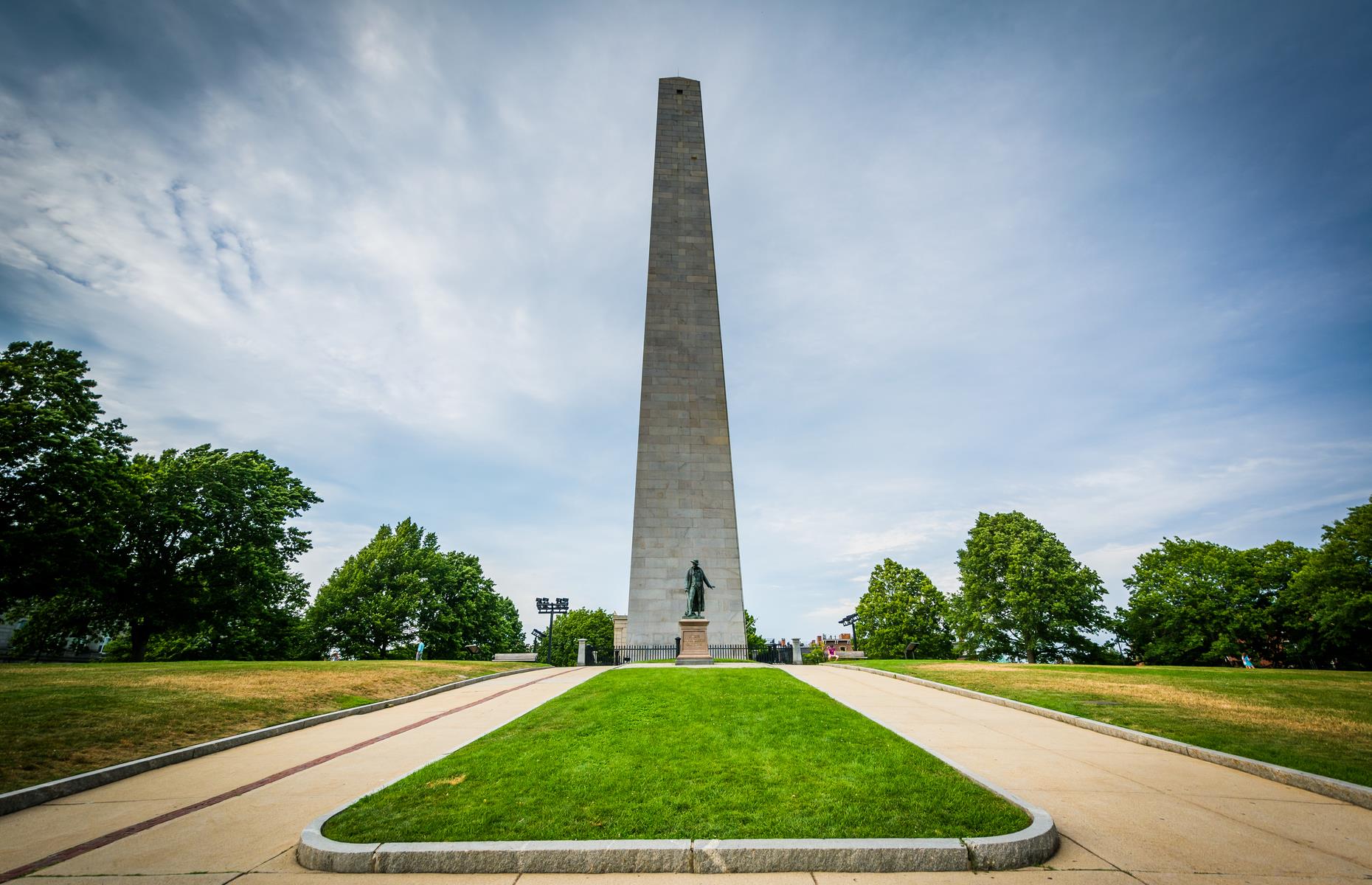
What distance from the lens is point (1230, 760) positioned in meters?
7.94

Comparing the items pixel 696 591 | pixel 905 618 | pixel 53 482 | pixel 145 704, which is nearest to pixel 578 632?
pixel 905 618

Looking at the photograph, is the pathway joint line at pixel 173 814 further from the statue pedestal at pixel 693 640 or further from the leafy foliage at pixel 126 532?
the leafy foliage at pixel 126 532

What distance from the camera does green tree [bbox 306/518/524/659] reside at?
45031 millimetres

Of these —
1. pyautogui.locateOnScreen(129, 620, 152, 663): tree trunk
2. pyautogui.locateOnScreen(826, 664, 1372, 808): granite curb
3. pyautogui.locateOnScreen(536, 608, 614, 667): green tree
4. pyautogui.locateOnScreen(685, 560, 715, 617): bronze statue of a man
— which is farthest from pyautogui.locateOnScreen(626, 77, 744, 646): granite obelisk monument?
pyautogui.locateOnScreen(536, 608, 614, 667): green tree

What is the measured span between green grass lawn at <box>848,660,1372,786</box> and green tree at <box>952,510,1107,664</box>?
62.3 feet

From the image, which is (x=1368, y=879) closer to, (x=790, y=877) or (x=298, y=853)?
(x=790, y=877)

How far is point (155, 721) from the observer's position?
10.7m

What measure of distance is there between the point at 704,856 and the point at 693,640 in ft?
72.9

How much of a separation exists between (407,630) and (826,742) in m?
46.5

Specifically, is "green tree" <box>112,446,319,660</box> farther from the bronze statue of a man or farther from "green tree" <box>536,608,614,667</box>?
"green tree" <box>536,608,614,667</box>

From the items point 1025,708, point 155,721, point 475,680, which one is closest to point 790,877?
point 1025,708

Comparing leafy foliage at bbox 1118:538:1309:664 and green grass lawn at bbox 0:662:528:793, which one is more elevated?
leafy foliage at bbox 1118:538:1309:664

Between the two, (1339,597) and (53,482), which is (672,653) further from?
(1339,597)

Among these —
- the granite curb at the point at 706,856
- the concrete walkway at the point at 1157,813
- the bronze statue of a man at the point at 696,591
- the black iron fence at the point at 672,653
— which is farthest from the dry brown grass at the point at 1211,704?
the bronze statue of a man at the point at 696,591
